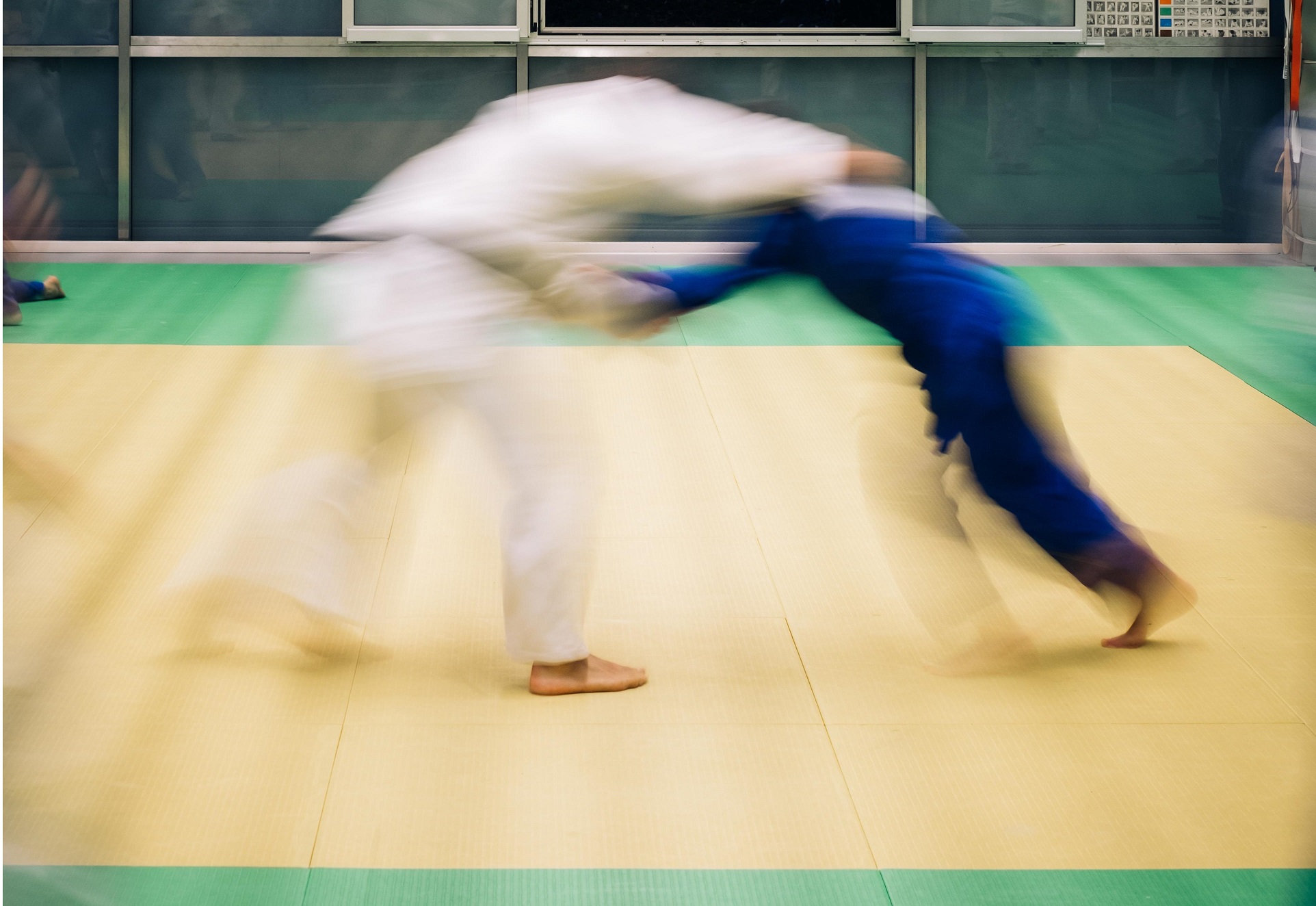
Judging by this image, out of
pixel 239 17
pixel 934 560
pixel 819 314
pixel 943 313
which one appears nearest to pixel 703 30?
pixel 819 314

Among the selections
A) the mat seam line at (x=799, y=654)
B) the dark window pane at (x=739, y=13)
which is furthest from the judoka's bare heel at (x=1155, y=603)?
the dark window pane at (x=739, y=13)

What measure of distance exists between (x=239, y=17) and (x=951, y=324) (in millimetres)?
5540

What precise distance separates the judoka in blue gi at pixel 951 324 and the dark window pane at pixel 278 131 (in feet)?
15.7

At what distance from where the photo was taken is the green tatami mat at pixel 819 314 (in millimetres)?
5281

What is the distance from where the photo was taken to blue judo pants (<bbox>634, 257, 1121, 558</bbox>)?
254cm

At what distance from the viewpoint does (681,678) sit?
266 centimetres

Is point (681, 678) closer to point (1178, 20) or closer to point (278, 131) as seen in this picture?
point (278, 131)

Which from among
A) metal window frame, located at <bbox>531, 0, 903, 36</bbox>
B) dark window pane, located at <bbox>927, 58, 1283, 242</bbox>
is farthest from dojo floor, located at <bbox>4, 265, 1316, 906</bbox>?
metal window frame, located at <bbox>531, 0, 903, 36</bbox>

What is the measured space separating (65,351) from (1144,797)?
14.3ft

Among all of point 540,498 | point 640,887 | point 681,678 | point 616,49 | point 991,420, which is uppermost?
point 616,49

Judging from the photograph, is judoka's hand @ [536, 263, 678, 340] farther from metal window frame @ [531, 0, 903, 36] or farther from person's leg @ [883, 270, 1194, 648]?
metal window frame @ [531, 0, 903, 36]

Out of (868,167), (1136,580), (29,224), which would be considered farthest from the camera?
(29,224)

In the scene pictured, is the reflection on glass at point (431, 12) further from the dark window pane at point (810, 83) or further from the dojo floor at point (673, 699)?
the dojo floor at point (673, 699)

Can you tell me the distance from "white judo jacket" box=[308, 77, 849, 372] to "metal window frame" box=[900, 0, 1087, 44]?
4816 mm
